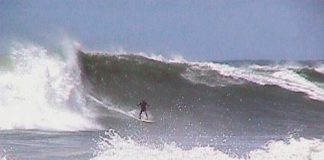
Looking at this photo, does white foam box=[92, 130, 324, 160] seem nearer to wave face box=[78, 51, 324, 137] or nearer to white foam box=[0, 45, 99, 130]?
wave face box=[78, 51, 324, 137]

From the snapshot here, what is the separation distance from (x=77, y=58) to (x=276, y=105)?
695 cm

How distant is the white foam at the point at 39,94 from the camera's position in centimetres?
1738

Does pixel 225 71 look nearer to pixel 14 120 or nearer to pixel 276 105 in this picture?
pixel 276 105

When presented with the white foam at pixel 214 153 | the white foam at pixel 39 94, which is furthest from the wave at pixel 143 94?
the white foam at pixel 214 153

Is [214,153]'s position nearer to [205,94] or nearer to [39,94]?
[39,94]

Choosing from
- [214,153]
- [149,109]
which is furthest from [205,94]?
[214,153]

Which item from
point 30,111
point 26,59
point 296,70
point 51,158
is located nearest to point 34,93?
point 30,111

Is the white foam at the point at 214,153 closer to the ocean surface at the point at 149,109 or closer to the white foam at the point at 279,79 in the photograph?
the ocean surface at the point at 149,109

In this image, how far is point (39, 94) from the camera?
2011cm

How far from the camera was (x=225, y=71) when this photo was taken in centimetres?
2795

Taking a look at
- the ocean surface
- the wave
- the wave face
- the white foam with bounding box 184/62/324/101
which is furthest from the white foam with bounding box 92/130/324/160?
the white foam with bounding box 184/62/324/101

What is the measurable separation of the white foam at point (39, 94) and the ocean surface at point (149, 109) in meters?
0.03

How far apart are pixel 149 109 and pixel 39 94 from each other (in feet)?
11.0

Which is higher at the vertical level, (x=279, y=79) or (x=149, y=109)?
(x=279, y=79)
